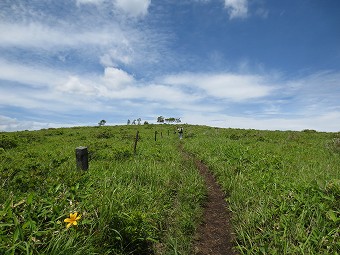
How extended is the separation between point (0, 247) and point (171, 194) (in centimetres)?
516

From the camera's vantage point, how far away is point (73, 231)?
387 cm

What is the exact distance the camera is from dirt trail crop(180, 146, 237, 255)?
5324 millimetres

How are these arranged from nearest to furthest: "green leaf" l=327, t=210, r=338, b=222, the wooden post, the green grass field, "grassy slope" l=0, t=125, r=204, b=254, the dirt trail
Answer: "grassy slope" l=0, t=125, r=204, b=254 < the green grass field < "green leaf" l=327, t=210, r=338, b=222 < the dirt trail < the wooden post

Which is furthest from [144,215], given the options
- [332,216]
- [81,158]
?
[332,216]

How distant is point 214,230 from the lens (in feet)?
20.3

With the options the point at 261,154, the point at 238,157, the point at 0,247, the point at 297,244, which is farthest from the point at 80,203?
the point at 261,154

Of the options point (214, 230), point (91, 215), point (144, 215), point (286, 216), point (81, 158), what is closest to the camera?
point (91, 215)

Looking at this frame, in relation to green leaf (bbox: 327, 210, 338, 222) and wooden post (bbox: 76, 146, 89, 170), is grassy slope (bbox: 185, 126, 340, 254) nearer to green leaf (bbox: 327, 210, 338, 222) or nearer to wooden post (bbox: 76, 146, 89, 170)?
green leaf (bbox: 327, 210, 338, 222)

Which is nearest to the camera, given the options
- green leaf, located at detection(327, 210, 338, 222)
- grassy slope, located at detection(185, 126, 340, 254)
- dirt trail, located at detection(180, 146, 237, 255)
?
grassy slope, located at detection(185, 126, 340, 254)

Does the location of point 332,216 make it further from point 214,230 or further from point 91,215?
point 91,215

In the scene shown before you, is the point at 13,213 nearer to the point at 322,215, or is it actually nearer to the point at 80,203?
the point at 80,203

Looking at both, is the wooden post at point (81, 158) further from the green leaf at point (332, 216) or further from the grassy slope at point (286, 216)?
the green leaf at point (332, 216)

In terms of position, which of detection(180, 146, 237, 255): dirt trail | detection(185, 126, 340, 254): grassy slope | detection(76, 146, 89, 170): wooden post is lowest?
detection(180, 146, 237, 255): dirt trail

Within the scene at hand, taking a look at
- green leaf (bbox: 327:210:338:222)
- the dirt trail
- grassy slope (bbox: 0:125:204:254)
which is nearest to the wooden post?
grassy slope (bbox: 0:125:204:254)
